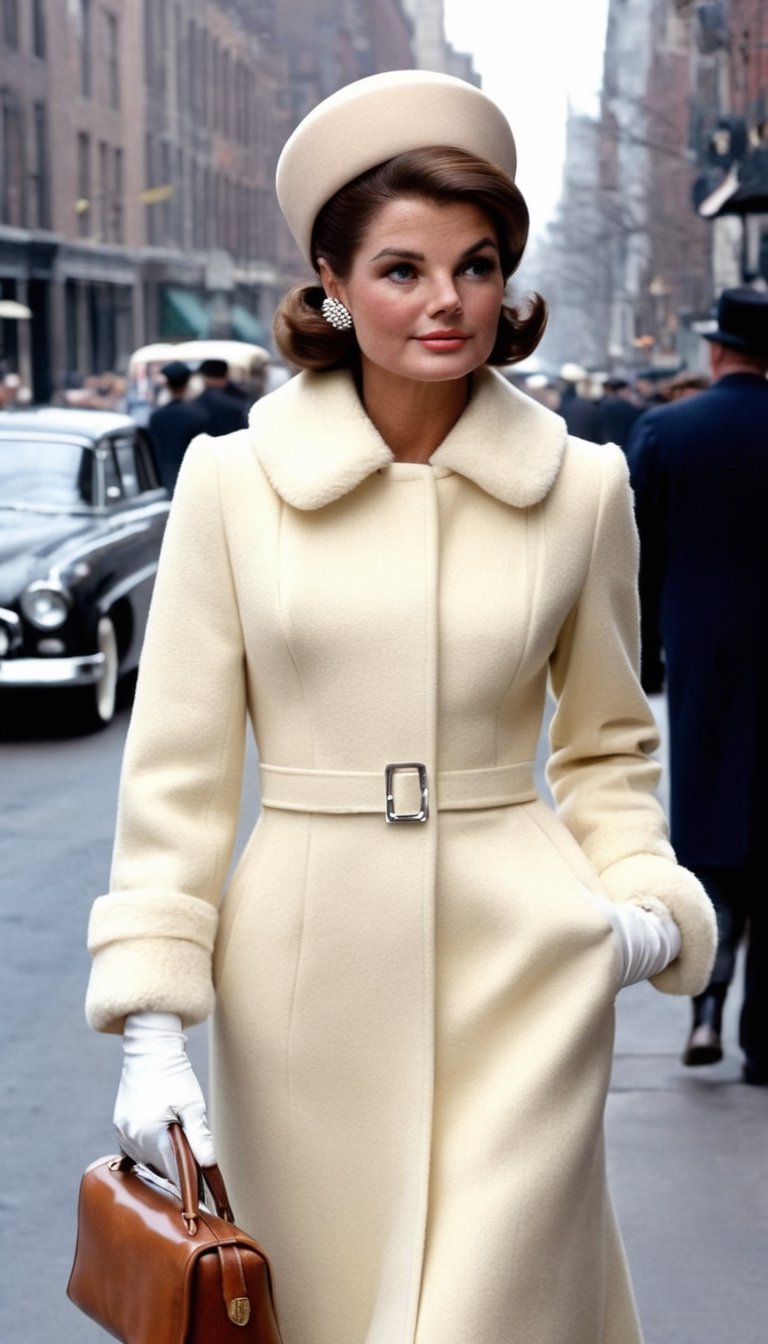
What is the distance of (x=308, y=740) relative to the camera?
2.47 m

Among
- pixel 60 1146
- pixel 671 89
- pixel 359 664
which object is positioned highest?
pixel 671 89

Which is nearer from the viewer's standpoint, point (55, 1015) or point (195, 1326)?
point (195, 1326)

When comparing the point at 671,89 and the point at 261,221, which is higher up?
the point at 671,89

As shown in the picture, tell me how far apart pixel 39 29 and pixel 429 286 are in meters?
47.3

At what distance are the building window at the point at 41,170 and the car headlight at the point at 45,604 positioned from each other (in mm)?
36897

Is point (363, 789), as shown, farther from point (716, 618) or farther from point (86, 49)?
point (86, 49)

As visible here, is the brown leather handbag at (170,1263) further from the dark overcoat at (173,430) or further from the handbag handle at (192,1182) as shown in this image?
the dark overcoat at (173,430)

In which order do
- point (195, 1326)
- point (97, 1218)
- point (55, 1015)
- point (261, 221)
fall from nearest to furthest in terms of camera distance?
point (195, 1326) → point (97, 1218) → point (55, 1015) → point (261, 221)

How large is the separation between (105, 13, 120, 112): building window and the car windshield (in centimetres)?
4375

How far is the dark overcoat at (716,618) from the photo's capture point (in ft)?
18.3

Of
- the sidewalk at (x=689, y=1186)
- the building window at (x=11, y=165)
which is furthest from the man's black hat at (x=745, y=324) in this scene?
the building window at (x=11, y=165)

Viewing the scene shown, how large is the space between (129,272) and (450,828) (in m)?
55.2

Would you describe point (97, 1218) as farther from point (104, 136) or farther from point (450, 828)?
point (104, 136)

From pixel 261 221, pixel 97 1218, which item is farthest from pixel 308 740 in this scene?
pixel 261 221
